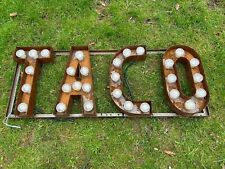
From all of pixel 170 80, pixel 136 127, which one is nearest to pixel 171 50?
pixel 170 80

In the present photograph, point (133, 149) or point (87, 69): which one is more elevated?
point (87, 69)

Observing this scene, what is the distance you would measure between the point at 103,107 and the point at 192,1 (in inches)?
81.3

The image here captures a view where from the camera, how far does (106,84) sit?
4.36 meters

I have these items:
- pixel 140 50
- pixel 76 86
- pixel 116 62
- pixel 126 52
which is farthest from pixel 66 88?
pixel 140 50

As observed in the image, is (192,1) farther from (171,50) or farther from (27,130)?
(27,130)

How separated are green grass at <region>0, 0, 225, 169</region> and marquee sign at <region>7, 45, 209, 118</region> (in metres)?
0.15

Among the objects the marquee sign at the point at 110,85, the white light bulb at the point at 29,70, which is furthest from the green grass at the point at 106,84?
the white light bulb at the point at 29,70

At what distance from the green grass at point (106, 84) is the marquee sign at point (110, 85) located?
15 cm

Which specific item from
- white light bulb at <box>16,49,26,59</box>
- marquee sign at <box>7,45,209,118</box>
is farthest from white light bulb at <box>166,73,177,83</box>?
white light bulb at <box>16,49,26,59</box>

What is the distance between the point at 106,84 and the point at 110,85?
9.9 inches

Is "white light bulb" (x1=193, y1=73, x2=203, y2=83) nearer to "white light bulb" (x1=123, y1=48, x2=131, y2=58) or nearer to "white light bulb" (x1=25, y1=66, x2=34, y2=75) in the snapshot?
"white light bulb" (x1=123, y1=48, x2=131, y2=58)

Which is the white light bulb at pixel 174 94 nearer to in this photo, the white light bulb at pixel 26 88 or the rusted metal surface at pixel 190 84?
the rusted metal surface at pixel 190 84

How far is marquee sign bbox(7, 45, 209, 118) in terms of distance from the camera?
4004 mm

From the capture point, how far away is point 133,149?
4.01 m
